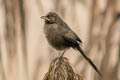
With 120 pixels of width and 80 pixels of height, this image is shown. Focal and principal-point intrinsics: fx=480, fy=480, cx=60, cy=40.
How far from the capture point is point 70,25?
3201 millimetres

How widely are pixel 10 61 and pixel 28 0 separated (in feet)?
1.39

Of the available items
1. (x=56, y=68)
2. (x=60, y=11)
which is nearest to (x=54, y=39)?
(x=56, y=68)

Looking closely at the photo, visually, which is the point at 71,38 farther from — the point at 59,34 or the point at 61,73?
the point at 61,73

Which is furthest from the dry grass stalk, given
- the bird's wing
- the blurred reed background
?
the blurred reed background

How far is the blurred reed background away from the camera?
3.16m

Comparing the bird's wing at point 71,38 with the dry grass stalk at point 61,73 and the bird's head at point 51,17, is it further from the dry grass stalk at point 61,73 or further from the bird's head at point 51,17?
the dry grass stalk at point 61,73

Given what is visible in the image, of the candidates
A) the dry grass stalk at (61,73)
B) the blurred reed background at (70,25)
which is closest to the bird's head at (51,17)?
the dry grass stalk at (61,73)

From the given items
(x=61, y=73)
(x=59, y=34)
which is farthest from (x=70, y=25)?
(x=61, y=73)

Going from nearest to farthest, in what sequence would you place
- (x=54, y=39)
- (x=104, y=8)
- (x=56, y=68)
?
(x=56, y=68), (x=54, y=39), (x=104, y=8)

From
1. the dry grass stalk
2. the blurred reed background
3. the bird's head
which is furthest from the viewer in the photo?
the blurred reed background

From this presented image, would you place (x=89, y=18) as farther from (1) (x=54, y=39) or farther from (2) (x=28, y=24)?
(1) (x=54, y=39)

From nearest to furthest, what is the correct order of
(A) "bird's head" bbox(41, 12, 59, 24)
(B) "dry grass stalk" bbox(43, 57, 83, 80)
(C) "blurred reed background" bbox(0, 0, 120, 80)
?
(B) "dry grass stalk" bbox(43, 57, 83, 80)
(A) "bird's head" bbox(41, 12, 59, 24)
(C) "blurred reed background" bbox(0, 0, 120, 80)

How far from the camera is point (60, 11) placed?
320 cm

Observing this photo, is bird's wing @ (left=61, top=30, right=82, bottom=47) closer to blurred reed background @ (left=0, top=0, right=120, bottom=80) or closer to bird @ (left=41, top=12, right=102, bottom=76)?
bird @ (left=41, top=12, right=102, bottom=76)
